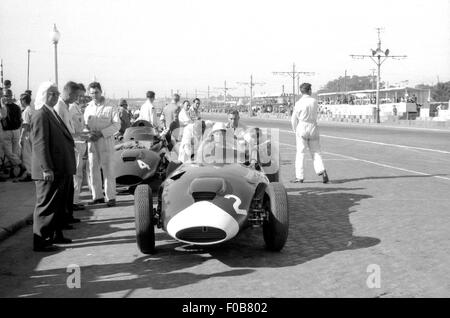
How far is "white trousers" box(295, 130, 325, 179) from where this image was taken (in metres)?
11.6

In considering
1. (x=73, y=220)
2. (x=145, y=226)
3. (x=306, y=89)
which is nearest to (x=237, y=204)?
(x=145, y=226)

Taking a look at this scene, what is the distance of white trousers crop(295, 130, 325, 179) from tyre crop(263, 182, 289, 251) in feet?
17.6

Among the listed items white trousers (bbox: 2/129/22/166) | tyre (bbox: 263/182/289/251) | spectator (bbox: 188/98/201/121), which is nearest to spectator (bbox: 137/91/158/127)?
spectator (bbox: 188/98/201/121)

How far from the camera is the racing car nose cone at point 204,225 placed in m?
5.53

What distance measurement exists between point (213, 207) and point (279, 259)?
90 centimetres

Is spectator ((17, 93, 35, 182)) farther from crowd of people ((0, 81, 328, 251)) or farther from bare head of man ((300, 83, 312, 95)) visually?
bare head of man ((300, 83, 312, 95))

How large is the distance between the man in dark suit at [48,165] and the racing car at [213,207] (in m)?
1.01

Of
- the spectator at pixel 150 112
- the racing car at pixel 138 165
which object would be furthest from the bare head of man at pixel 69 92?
the spectator at pixel 150 112

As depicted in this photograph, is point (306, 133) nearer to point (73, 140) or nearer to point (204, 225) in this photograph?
point (73, 140)

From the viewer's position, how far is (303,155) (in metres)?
11.7
